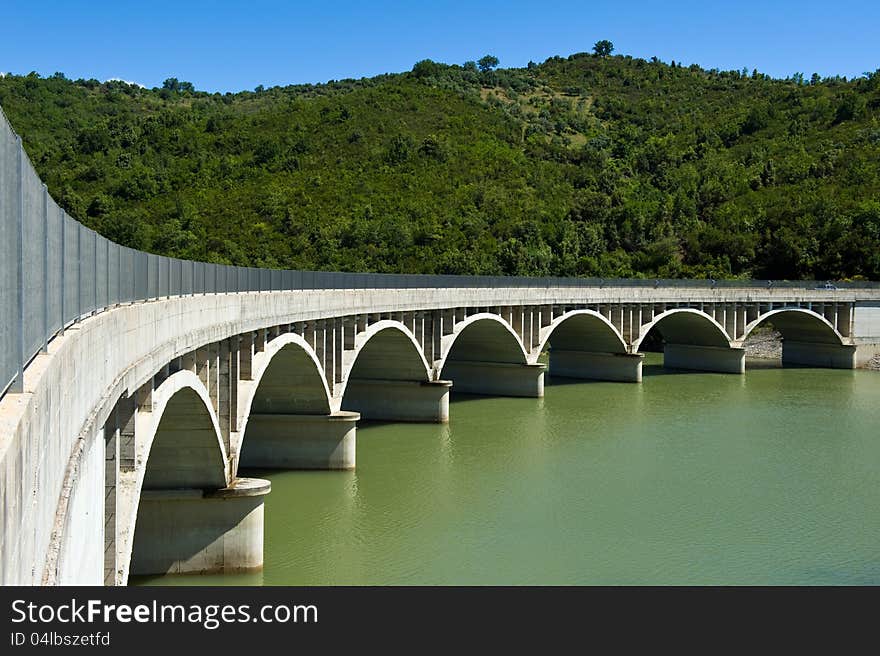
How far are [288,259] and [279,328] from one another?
5253cm

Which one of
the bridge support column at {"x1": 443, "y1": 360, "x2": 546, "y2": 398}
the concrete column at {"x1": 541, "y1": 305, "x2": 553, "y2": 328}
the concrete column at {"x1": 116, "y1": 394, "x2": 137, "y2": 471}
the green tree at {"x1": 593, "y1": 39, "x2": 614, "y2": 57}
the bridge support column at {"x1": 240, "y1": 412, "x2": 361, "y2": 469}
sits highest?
the green tree at {"x1": 593, "y1": 39, "x2": 614, "y2": 57}

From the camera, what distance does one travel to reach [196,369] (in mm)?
19031

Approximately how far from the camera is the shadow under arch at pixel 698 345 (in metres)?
58.8

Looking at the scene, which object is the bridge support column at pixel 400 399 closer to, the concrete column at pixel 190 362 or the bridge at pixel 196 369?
the bridge at pixel 196 369

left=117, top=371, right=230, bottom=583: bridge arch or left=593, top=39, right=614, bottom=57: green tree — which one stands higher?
left=593, top=39, right=614, bottom=57: green tree

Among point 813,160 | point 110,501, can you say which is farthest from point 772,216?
point 110,501

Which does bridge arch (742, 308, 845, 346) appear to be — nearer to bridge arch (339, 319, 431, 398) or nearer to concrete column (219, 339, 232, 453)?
bridge arch (339, 319, 431, 398)

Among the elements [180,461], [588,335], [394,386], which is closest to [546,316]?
[588,335]

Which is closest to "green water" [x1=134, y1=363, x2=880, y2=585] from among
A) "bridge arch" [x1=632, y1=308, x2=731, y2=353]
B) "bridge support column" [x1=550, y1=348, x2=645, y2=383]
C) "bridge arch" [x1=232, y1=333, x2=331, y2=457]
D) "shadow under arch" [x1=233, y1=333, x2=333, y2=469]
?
"shadow under arch" [x1=233, y1=333, x2=333, y2=469]

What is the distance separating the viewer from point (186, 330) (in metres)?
16.3

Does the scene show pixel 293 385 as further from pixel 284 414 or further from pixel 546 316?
pixel 546 316

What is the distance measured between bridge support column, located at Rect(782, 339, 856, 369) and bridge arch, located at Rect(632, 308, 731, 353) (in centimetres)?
773

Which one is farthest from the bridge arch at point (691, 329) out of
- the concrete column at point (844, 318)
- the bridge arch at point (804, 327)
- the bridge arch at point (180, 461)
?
the bridge arch at point (180, 461)

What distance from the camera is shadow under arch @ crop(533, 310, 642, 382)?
175 feet
